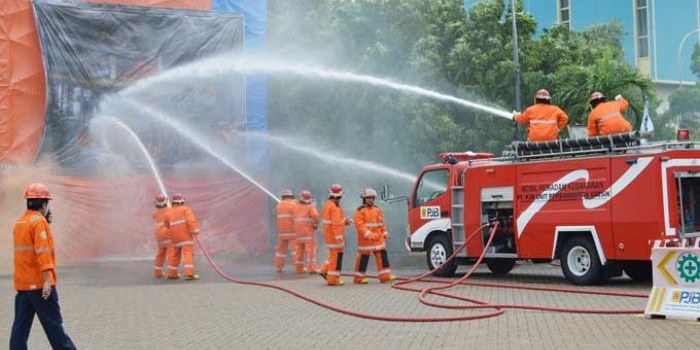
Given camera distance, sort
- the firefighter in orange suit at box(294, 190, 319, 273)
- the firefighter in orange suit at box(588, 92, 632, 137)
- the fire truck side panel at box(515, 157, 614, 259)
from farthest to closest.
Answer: the firefighter in orange suit at box(294, 190, 319, 273) → the firefighter in orange suit at box(588, 92, 632, 137) → the fire truck side panel at box(515, 157, 614, 259)

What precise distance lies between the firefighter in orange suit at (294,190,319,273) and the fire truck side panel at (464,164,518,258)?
11.4ft

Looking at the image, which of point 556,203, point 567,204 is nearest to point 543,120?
point 556,203

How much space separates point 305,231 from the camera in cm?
1750

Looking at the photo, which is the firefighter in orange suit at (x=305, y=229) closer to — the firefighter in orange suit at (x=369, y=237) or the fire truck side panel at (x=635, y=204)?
the firefighter in orange suit at (x=369, y=237)

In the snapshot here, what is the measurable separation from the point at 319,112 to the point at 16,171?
918cm

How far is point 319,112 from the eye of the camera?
26.9m

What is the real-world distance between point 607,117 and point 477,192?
9.00 feet

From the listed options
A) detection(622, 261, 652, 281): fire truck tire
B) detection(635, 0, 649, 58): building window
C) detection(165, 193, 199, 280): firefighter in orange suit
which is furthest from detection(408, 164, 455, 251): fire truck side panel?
detection(635, 0, 649, 58): building window

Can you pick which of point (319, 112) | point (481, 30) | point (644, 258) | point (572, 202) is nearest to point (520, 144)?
point (572, 202)

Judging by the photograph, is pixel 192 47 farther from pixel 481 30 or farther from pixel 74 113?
pixel 481 30

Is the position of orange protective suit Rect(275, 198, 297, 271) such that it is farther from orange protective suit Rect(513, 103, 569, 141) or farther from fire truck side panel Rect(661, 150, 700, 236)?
fire truck side panel Rect(661, 150, 700, 236)

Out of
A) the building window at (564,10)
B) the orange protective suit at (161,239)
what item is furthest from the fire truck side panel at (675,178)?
the building window at (564,10)

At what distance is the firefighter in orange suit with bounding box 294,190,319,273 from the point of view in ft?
57.4

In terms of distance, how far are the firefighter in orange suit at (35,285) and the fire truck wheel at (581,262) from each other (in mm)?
8560
